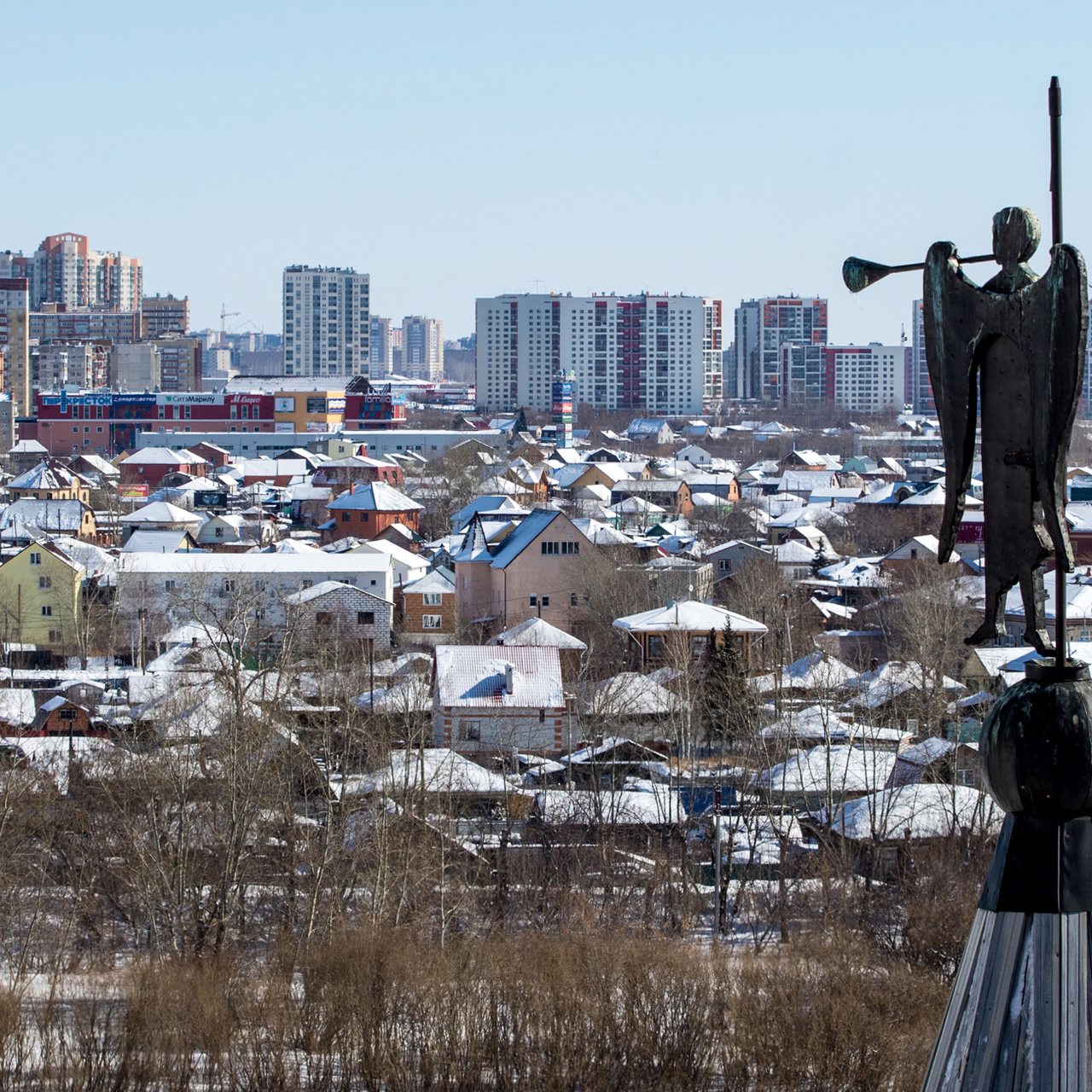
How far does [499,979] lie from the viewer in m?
9.23

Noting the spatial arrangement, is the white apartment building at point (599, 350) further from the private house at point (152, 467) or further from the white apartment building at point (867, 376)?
the private house at point (152, 467)

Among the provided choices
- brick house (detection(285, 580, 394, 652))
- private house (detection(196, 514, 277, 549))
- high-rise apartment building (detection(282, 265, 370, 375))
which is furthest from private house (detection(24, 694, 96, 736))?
high-rise apartment building (detection(282, 265, 370, 375))

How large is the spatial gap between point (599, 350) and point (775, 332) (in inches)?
702

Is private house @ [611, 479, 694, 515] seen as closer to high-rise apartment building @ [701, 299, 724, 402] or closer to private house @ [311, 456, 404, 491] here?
private house @ [311, 456, 404, 491]

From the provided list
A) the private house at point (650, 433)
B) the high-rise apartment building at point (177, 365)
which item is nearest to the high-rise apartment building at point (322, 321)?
the high-rise apartment building at point (177, 365)

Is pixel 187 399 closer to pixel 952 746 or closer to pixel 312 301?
pixel 312 301

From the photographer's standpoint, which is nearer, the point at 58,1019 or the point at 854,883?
the point at 58,1019

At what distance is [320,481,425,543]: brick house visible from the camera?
133 ft

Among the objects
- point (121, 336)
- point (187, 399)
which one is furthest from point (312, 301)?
point (187, 399)

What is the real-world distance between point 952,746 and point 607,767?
155 inches

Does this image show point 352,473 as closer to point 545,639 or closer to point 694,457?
point 694,457

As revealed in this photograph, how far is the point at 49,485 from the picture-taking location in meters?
45.9

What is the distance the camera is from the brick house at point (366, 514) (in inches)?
1601

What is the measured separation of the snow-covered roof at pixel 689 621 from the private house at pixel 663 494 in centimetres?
2671
